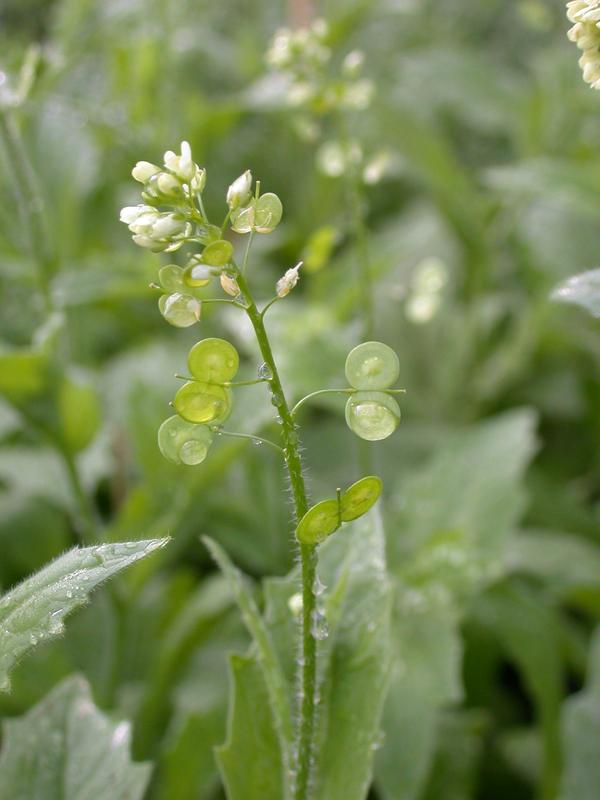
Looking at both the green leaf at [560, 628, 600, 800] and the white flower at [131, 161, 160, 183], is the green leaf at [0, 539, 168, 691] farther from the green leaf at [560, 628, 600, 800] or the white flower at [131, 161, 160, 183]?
the green leaf at [560, 628, 600, 800]

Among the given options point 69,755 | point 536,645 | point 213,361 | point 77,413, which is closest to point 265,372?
point 213,361

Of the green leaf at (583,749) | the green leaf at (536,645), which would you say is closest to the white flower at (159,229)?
the green leaf at (583,749)

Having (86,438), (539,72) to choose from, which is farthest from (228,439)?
(539,72)

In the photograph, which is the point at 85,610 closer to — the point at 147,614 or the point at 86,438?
the point at 147,614

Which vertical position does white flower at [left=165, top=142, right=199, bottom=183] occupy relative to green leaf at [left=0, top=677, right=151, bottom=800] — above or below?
above

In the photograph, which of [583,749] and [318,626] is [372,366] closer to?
[318,626]

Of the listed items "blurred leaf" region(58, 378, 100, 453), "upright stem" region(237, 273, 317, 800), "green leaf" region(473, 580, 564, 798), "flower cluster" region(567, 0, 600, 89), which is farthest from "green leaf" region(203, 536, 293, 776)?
"green leaf" region(473, 580, 564, 798)
